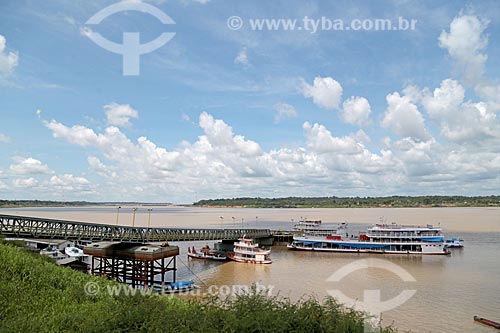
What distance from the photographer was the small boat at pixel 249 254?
144 feet

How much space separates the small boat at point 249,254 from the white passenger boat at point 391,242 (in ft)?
51.4

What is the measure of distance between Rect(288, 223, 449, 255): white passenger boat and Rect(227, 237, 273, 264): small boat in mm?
15668

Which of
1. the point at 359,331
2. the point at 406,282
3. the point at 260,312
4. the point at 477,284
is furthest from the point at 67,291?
the point at 477,284

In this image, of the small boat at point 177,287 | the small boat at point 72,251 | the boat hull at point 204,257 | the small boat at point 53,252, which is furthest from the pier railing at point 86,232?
the small boat at point 177,287

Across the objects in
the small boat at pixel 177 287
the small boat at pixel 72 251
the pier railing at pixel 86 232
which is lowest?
the small boat at pixel 177 287

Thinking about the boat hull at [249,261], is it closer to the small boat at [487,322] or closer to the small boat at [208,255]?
the small boat at [208,255]

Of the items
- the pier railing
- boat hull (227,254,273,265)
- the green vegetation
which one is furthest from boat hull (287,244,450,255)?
the green vegetation

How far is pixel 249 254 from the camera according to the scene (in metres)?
44.5

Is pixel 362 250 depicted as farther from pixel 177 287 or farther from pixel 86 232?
pixel 86 232

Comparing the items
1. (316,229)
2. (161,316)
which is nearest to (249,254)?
(316,229)

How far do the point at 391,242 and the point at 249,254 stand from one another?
24373 millimetres

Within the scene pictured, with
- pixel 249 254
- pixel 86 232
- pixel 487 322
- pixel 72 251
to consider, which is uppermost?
pixel 86 232

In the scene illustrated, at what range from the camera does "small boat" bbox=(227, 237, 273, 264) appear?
144ft

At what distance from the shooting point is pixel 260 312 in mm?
10797
